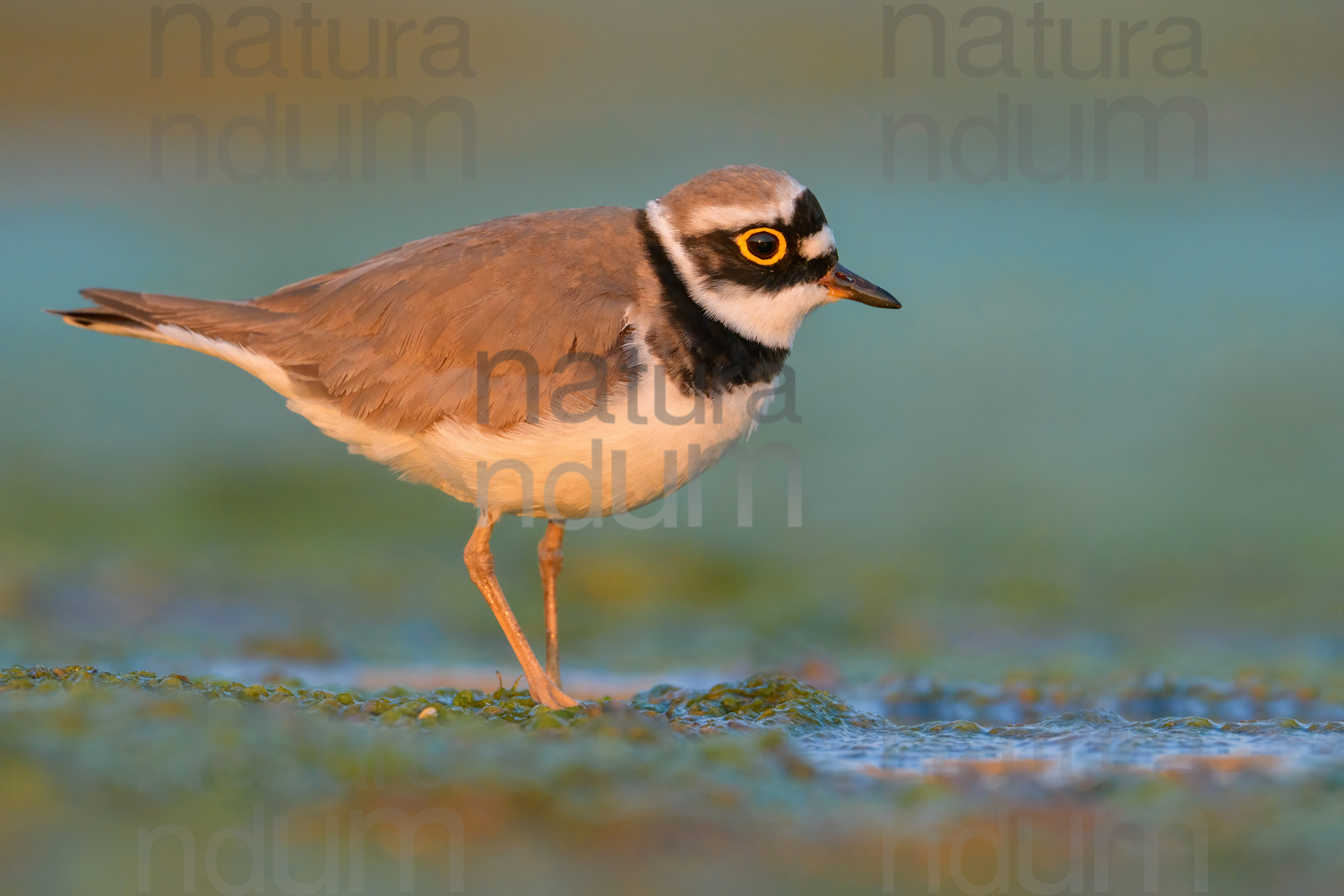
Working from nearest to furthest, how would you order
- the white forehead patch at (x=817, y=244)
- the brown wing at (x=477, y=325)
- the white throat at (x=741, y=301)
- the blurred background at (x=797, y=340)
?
the brown wing at (x=477, y=325) < the white throat at (x=741, y=301) < the white forehead patch at (x=817, y=244) < the blurred background at (x=797, y=340)

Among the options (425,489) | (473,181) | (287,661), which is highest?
(473,181)

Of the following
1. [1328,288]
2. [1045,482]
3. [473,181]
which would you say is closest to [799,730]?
[1045,482]

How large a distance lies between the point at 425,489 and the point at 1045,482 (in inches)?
201

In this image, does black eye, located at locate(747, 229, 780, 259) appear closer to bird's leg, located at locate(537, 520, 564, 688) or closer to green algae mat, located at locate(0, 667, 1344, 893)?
bird's leg, located at locate(537, 520, 564, 688)

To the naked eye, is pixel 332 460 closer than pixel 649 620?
No

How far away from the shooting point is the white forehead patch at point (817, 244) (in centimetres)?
627

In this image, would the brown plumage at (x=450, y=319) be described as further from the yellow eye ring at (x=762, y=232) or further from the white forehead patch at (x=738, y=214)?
the yellow eye ring at (x=762, y=232)

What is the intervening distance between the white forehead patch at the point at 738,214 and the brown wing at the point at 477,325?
0.31 m

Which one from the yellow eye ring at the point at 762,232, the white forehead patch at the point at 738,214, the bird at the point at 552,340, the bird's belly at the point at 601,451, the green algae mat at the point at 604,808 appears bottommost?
the green algae mat at the point at 604,808

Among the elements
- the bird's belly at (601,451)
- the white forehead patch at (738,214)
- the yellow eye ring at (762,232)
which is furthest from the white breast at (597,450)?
the white forehead patch at (738,214)

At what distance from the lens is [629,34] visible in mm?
20016

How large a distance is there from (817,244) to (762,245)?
0.89 ft

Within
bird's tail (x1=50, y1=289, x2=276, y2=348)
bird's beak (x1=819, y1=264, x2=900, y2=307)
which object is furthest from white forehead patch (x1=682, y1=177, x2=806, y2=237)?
bird's tail (x1=50, y1=289, x2=276, y2=348)

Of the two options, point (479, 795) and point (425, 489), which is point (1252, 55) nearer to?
point (425, 489)
